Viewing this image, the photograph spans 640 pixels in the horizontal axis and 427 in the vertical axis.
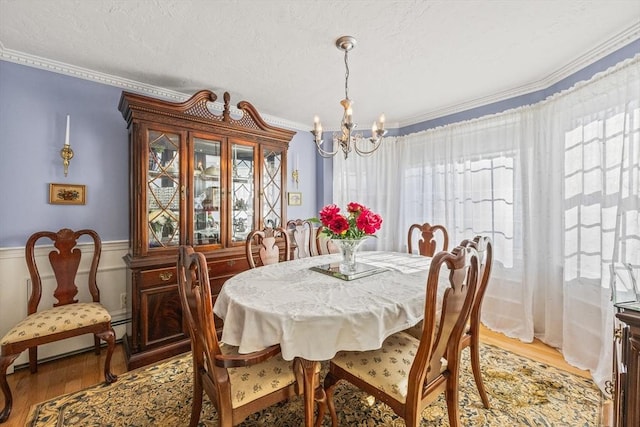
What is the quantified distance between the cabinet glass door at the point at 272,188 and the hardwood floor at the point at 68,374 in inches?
70.8

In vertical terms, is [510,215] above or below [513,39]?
below

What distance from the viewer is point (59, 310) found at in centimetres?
204

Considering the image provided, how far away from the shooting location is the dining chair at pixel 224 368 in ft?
3.71

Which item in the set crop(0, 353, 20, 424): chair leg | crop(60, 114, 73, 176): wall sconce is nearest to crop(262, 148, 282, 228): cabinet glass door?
crop(60, 114, 73, 176): wall sconce

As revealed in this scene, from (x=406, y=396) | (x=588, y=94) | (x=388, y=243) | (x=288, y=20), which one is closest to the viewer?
(x=406, y=396)

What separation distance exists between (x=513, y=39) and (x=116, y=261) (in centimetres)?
370

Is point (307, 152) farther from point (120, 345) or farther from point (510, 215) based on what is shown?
point (120, 345)

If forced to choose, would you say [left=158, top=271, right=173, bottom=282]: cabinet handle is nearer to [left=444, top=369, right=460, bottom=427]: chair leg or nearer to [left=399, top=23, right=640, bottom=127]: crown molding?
[left=444, top=369, right=460, bottom=427]: chair leg

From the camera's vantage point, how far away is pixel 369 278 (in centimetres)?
179

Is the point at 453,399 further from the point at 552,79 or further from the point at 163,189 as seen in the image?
the point at 552,79

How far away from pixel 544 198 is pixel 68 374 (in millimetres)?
4310

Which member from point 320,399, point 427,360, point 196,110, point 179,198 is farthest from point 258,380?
point 196,110

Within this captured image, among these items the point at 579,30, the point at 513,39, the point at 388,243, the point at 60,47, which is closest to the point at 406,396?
the point at 513,39

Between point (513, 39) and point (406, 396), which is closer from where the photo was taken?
point (406, 396)
